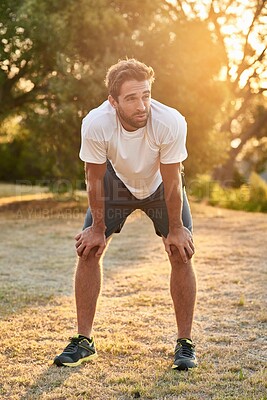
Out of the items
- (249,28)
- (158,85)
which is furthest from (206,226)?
(249,28)

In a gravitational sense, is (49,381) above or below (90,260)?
below

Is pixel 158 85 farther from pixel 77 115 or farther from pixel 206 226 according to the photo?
pixel 206 226

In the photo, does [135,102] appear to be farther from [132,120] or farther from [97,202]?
[97,202]

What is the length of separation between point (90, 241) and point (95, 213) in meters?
0.16

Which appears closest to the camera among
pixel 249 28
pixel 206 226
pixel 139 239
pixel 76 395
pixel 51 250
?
pixel 76 395

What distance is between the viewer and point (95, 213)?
3398 mm

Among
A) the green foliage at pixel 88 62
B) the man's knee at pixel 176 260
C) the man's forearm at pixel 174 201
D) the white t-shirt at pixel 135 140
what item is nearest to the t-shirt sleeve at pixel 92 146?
the white t-shirt at pixel 135 140

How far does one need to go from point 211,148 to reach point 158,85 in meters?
1.74

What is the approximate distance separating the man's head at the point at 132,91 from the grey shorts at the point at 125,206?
16.8 inches

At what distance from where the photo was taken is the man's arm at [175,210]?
328 cm

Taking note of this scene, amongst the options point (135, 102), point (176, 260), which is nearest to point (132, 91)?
point (135, 102)

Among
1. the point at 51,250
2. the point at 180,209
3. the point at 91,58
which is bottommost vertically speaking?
the point at 51,250

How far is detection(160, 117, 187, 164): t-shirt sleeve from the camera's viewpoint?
126 inches

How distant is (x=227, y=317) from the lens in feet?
14.5
